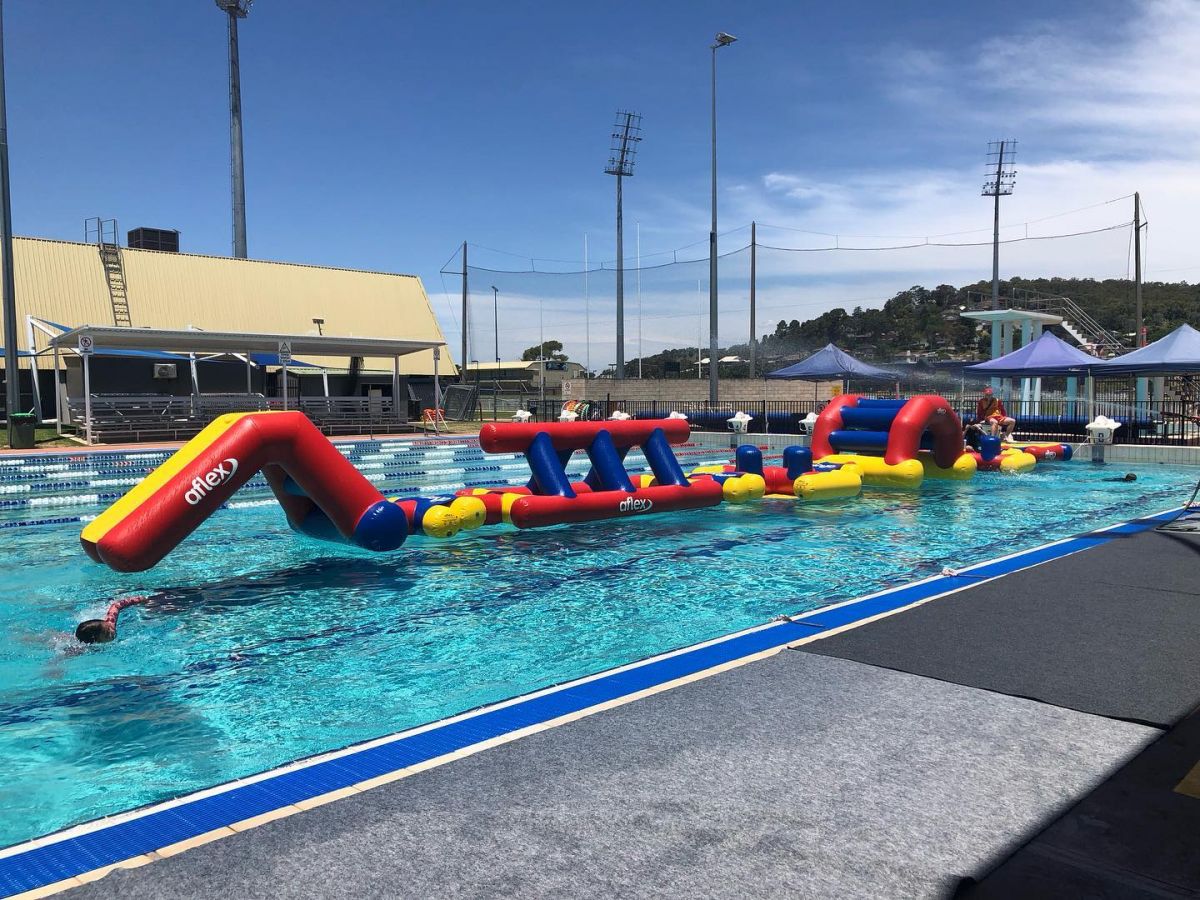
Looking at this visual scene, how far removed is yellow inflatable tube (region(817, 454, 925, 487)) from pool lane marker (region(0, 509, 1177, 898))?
735cm

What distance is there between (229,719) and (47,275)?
3045 cm

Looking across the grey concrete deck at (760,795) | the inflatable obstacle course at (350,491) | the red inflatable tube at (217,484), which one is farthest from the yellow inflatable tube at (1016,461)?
the red inflatable tube at (217,484)

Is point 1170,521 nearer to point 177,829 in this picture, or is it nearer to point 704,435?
point 177,829

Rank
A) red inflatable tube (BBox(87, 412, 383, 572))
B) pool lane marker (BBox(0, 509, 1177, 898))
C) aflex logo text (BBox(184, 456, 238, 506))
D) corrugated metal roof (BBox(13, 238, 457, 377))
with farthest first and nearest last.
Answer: corrugated metal roof (BBox(13, 238, 457, 377))
aflex logo text (BBox(184, 456, 238, 506))
red inflatable tube (BBox(87, 412, 383, 572))
pool lane marker (BBox(0, 509, 1177, 898))

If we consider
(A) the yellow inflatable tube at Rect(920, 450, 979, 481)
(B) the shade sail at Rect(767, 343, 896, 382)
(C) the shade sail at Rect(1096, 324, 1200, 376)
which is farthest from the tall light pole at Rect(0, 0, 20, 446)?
(C) the shade sail at Rect(1096, 324, 1200, 376)

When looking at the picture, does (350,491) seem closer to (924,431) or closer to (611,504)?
(611,504)

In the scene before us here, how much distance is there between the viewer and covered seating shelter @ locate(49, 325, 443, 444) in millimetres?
19812

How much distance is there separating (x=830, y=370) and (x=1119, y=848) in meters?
21.5

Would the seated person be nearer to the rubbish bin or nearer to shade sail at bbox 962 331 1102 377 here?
shade sail at bbox 962 331 1102 377

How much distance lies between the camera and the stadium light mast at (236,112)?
3984 centimetres

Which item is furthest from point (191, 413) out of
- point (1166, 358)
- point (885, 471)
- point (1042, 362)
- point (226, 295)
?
point (1166, 358)

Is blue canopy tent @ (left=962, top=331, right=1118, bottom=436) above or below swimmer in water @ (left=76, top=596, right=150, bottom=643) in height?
above

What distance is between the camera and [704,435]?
22453 mm

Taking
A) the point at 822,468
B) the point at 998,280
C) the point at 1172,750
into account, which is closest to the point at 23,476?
the point at 822,468
